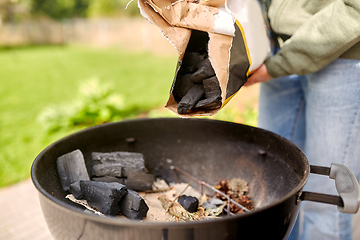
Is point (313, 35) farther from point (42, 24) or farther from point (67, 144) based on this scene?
point (42, 24)

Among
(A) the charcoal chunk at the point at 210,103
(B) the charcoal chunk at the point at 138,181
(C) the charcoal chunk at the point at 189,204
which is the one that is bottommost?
(C) the charcoal chunk at the point at 189,204

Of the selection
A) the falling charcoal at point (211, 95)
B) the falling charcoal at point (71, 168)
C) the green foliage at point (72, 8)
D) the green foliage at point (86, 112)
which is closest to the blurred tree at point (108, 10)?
the green foliage at point (72, 8)

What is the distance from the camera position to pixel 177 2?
108 centimetres

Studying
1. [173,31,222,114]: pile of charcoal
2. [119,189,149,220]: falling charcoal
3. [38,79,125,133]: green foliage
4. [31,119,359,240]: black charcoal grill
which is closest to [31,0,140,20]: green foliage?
[38,79,125,133]: green foliage

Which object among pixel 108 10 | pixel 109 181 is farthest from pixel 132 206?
pixel 108 10

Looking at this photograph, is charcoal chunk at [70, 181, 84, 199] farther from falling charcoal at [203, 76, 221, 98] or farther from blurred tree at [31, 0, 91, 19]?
blurred tree at [31, 0, 91, 19]

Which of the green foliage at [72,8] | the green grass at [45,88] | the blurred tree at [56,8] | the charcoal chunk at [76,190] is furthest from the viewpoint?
the blurred tree at [56,8]

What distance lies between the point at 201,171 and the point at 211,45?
0.82 metres

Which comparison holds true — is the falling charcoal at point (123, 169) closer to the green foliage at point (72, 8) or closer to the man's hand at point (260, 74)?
the man's hand at point (260, 74)

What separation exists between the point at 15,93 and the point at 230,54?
5556 millimetres

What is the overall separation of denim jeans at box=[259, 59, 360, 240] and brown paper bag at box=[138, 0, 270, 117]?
0.35 metres

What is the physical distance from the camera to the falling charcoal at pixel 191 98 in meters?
1.14

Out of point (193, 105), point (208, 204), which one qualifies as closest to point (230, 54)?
point (193, 105)

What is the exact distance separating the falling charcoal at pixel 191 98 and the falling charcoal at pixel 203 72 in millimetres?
35
